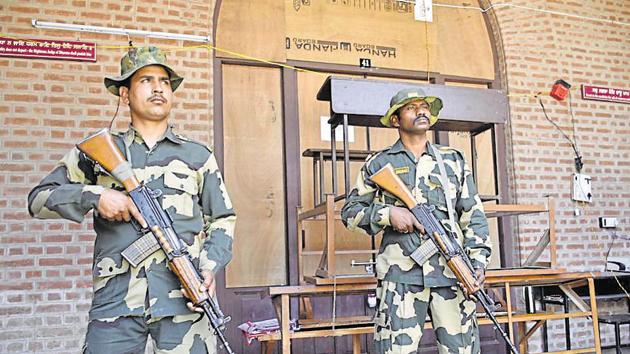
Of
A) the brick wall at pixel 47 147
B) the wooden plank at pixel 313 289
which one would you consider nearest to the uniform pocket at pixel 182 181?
the wooden plank at pixel 313 289

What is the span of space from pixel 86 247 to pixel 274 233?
1.33m

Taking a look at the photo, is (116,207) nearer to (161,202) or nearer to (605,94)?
(161,202)

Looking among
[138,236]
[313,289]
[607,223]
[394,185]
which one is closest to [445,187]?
[394,185]

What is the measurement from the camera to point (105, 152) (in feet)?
7.04

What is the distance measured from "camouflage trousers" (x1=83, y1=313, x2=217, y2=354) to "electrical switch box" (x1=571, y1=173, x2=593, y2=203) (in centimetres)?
425

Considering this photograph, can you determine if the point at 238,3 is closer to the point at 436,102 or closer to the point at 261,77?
the point at 261,77

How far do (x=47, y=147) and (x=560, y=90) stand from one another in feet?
13.8

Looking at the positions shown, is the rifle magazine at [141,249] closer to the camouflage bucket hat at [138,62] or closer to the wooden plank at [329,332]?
the camouflage bucket hat at [138,62]

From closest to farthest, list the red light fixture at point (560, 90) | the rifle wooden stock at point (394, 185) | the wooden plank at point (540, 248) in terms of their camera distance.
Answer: the rifle wooden stock at point (394, 185)
the wooden plank at point (540, 248)
the red light fixture at point (560, 90)

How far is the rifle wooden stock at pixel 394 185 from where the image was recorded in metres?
2.92

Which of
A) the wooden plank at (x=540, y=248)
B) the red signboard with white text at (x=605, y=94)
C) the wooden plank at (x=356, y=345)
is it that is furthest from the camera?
the red signboard with white text at (x=605, y=94)

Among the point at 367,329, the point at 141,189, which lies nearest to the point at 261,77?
the point at 367,329

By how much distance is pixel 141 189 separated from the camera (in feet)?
6.97

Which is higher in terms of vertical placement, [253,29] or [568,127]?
[253,29]
